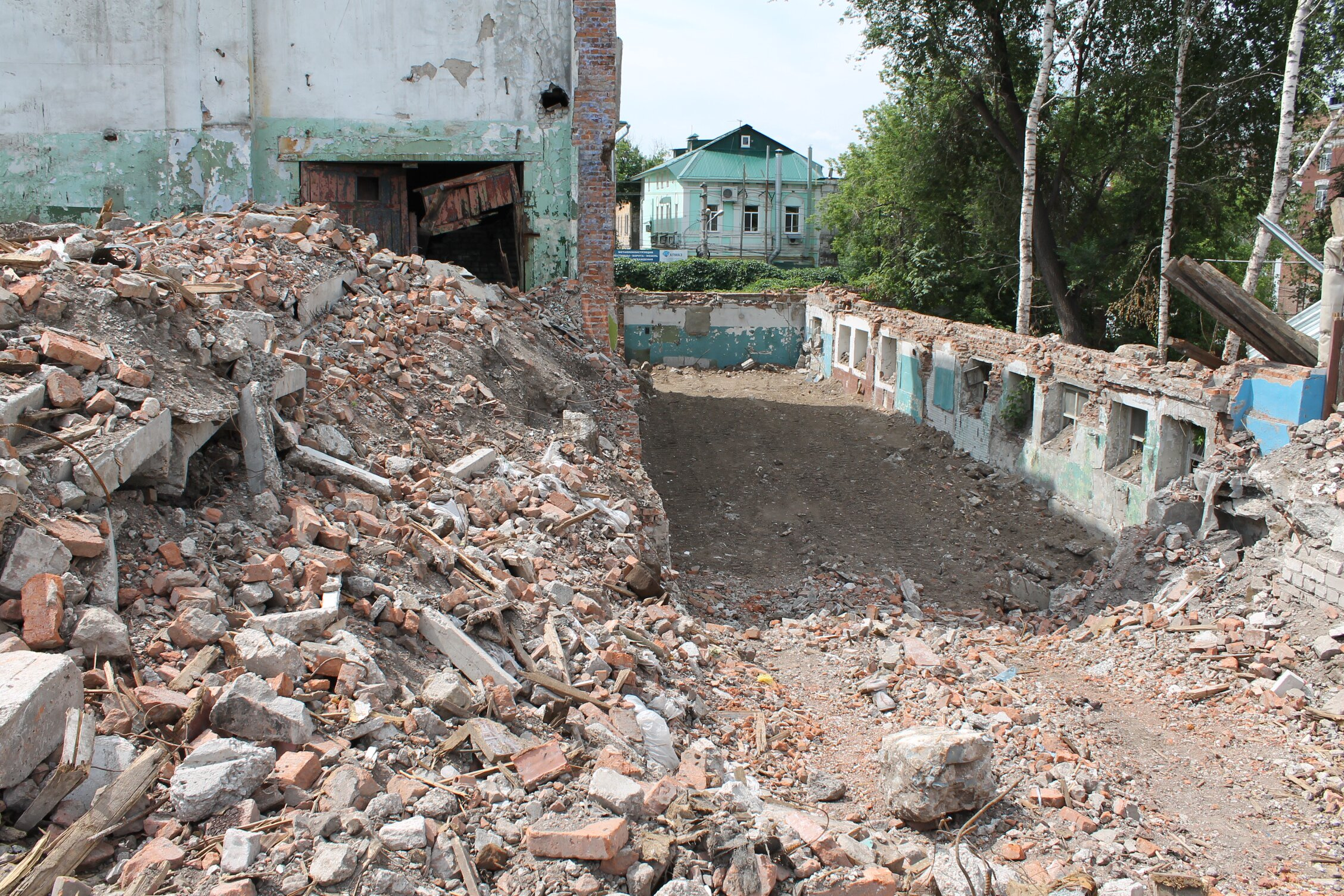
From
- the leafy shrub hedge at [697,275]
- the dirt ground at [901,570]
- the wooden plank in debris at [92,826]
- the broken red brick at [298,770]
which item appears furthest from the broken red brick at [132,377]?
the leafy shrub hedge at [697,275]

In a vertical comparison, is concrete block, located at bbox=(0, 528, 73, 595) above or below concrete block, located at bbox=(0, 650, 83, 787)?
above

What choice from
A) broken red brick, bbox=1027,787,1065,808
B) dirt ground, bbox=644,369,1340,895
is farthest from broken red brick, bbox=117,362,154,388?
broken red brick, bbox=1027,787,1065,808

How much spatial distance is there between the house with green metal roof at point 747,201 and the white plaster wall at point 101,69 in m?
32.6

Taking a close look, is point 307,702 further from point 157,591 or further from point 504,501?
point 504,501

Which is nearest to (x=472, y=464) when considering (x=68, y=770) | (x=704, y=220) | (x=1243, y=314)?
(x=68, y=770)

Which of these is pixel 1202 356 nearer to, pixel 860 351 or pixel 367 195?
pixel 367 195

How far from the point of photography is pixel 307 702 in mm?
4031

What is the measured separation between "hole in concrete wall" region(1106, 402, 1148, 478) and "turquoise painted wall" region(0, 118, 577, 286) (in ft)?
24.0

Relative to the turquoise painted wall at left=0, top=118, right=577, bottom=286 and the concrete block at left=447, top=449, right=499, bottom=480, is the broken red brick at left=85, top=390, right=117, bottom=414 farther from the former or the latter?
the turquoise painted wall at left=0, top=118, right=577, bottom=286

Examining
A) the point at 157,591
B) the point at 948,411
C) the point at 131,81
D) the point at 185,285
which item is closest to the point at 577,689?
the point at 157,591

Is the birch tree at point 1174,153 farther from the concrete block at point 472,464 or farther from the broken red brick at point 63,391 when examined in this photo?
the broken red brick at point 63,391

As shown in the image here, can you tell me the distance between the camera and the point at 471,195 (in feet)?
39.7

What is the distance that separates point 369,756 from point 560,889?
94 centimetres

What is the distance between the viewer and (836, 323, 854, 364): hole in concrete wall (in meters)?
21.4
